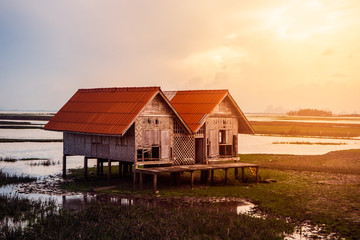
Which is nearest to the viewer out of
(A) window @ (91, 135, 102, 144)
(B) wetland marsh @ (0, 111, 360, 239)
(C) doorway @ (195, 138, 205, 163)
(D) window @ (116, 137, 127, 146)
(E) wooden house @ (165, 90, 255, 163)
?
(B) wetland marsh @ (0, 111, 360, 239)

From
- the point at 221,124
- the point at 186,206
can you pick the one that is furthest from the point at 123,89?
the point at 186,206

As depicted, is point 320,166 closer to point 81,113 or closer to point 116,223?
point 81,113

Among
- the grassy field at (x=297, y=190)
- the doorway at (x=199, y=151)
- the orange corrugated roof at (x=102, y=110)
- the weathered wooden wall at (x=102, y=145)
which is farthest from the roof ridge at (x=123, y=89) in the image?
the grassy field at (x=297, y=190)

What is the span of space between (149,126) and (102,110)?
4.07 metres

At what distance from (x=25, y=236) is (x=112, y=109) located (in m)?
13.5

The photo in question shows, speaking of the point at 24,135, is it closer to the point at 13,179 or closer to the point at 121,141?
the point at 13,179

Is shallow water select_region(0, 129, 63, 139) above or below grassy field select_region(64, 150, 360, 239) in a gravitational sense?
above

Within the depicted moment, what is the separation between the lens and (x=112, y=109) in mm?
27938

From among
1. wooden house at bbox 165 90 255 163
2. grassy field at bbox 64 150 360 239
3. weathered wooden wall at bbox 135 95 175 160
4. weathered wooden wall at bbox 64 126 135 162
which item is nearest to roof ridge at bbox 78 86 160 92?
weathered wooden wall at bbox 135 95 175 160

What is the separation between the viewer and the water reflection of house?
2611 cm

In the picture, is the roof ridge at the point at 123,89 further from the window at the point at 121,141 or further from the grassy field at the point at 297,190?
the grassy field at the point at 297,190

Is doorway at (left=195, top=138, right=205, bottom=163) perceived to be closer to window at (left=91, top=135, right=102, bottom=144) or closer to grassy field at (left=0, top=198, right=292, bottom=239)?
window at (left=91, top=135, right=102, bottom=144)

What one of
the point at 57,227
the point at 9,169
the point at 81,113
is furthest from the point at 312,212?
the point at 9,169

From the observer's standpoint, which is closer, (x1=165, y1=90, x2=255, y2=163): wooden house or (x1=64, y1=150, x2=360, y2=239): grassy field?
(x1=64, y1=150, x2=360, y2=239): grassy field
